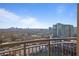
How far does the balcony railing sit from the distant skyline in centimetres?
35

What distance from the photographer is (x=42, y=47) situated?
3.41 m

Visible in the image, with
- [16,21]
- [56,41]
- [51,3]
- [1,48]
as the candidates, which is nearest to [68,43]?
[56,41]

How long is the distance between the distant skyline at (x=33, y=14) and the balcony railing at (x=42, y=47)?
0.35m

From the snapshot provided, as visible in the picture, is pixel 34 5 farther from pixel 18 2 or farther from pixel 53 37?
pixel 53 37

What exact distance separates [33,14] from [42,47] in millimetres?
704

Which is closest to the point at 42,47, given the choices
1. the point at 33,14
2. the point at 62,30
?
the point at 62,30

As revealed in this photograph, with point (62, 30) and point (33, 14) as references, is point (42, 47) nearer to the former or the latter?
point (62, 30)

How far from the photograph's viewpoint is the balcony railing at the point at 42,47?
333 centimetres

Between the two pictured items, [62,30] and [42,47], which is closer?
[62,30]

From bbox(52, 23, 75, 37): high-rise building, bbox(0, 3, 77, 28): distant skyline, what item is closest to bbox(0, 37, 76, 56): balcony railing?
bbox(52, 23, 75, 37): high-rise building

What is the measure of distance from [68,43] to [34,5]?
1.04 meters

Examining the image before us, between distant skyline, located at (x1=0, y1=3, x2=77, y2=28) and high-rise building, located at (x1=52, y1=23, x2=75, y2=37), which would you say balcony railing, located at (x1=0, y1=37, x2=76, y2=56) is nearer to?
high-rise building, located at (x1=52, y1=23, x2=75, y2=37)

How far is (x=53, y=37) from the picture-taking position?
11.0 ft

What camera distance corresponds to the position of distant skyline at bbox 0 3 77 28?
3.31m
